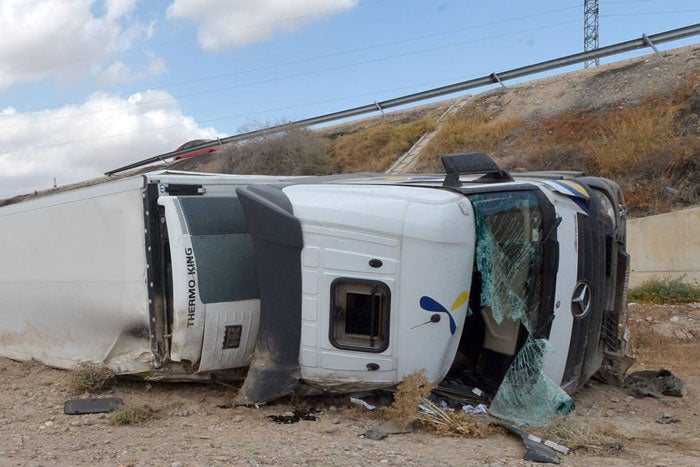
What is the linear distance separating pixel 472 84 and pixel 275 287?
2005cm

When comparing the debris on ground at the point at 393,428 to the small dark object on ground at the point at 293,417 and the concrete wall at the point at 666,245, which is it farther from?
the concrete wall at the point at 666,245

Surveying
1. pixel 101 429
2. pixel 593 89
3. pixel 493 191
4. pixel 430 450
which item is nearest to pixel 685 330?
pixel 493 191

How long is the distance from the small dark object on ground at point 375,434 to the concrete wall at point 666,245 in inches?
329

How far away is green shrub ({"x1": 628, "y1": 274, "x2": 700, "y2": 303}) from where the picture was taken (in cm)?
1066

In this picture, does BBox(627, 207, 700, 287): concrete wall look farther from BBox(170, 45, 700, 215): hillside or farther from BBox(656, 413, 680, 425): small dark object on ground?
BBox(656, 413, 680, 425): small dark object on ground

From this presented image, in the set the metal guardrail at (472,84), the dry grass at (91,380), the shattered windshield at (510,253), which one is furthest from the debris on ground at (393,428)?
the metal guardrail at (472,84)

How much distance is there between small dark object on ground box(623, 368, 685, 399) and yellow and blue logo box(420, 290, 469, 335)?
7.43ft

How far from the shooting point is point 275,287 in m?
4.68

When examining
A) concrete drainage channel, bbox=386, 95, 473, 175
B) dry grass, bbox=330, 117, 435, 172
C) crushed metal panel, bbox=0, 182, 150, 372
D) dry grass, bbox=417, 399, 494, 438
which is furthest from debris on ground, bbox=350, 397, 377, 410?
dry grass, bbox=330, 117, 435, 172

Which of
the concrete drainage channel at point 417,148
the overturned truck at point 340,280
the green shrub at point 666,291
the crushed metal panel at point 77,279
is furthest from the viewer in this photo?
the concrete drainage channel at point 417,148

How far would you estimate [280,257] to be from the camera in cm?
463

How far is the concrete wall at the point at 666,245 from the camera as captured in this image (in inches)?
436

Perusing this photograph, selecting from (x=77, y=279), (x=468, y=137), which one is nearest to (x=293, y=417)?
(x=77, y=279)

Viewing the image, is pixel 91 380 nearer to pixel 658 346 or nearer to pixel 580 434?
pixel 580 434
